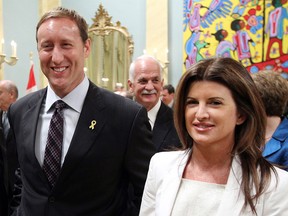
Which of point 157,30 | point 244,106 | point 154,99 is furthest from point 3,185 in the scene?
point 157,30

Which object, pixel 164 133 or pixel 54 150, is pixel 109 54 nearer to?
pixel 164 133

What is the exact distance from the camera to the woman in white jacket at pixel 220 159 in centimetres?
164

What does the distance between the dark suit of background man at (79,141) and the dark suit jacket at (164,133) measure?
2.29ft

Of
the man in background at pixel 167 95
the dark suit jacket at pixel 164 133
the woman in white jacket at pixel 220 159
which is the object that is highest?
the woman in white jacket at pixel 220 159

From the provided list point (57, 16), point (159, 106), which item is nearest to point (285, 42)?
→ point (159, 106)

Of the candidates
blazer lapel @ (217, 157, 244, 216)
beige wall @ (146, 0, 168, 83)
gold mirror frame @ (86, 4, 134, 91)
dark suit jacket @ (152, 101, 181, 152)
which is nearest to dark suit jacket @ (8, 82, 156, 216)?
blazer lapel @ (217, 157, 244, 216)

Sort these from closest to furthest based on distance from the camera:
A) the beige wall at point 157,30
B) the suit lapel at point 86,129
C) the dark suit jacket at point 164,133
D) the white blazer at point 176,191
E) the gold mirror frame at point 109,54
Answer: the white blazer at point 176,191, the suit lapel at point 86,129, the dark suit jacket at point 164,133, the beige wall at point 157,30, the gold mirror frame at point 109,54

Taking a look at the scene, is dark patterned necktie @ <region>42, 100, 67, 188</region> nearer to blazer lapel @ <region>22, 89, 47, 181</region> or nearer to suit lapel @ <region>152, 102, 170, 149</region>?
blazer lapel @ <region>22, 89, 47, 181</region>

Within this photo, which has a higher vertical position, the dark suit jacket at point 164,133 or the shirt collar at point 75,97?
the shirt collar at point 75,97

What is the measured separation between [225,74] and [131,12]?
24.1 feet

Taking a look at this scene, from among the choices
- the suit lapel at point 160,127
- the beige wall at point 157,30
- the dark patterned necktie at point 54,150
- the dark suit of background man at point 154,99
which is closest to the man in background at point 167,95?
the beige wall at point 157,30

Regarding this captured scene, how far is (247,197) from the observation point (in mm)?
1629

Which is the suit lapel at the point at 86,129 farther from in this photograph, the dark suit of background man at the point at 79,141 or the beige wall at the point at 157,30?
the beige wall at the point at 157,30

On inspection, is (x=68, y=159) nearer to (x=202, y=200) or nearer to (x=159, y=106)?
(x=202, y=200)
